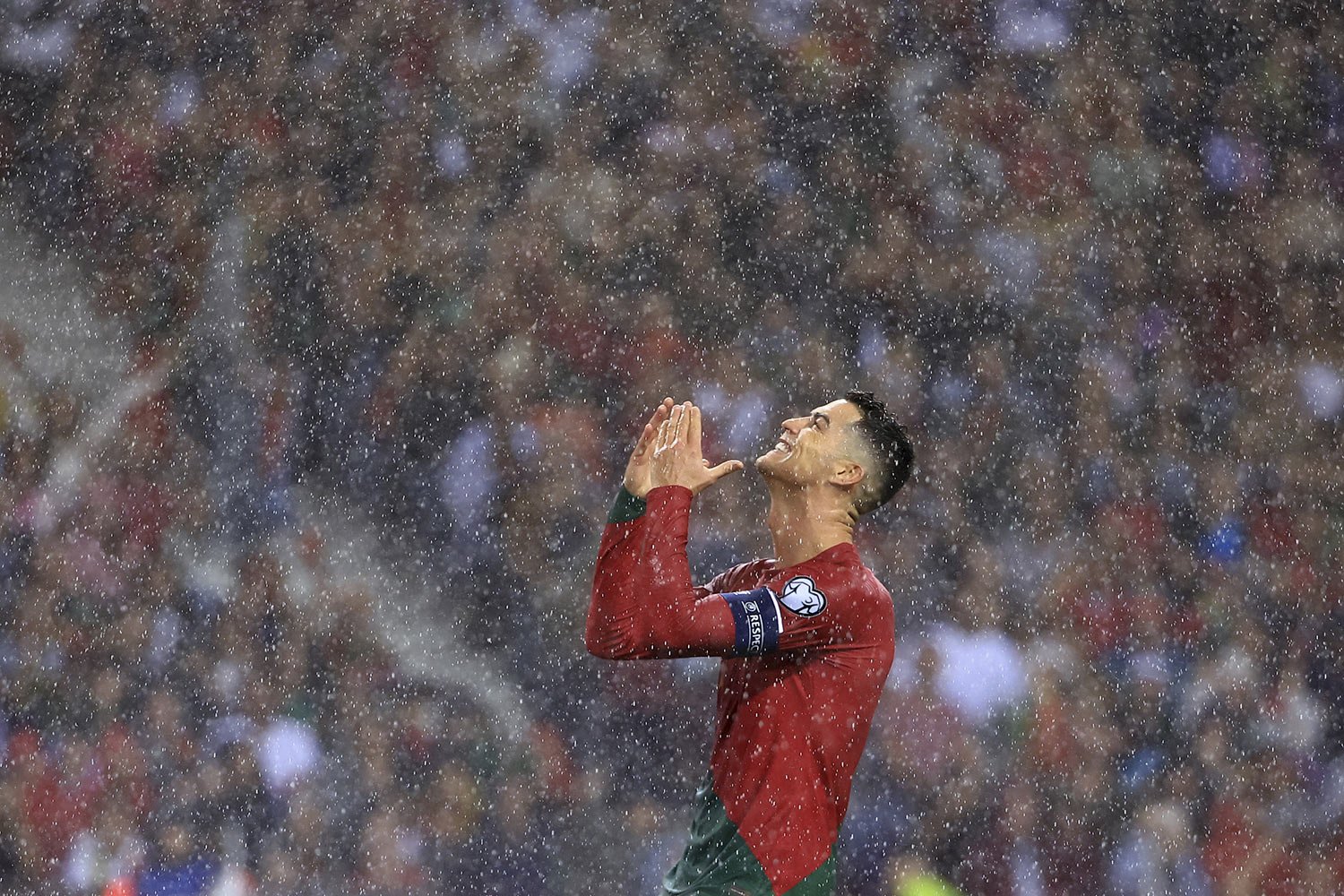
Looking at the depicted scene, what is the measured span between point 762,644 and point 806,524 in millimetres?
219

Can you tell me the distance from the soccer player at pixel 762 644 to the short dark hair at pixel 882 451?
0.06 m

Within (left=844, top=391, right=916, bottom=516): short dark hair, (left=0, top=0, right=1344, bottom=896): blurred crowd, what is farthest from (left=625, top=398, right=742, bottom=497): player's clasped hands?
(left=0, top=0, right=1344, bottom=896): blurred crowd

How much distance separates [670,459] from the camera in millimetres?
2352

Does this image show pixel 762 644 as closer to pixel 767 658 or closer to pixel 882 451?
pixel 767 658

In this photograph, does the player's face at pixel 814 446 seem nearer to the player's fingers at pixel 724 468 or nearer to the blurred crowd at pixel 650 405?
the player's fingers at pixel 724 468

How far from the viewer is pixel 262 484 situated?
5.19 meters

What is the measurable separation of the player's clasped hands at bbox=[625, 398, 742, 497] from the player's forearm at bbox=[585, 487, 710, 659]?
0.07 feet

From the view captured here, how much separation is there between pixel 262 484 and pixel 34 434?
679 mm

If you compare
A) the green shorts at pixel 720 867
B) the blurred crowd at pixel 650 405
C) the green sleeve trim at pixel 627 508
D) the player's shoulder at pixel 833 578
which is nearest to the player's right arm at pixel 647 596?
the green sleeve trim at pixel 627 508

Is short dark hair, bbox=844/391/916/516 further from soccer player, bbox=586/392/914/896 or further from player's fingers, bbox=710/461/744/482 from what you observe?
player's fingers, bbox=710/461/744/482

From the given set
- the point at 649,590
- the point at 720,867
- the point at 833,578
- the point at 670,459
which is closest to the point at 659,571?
the point at 649,590

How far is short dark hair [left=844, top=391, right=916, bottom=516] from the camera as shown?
8.29 feet

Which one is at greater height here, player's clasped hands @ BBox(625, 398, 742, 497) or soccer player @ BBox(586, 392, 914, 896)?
player's clasped hands @ BBox(625, 398, 742, 497)

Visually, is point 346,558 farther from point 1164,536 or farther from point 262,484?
point 1164,536
